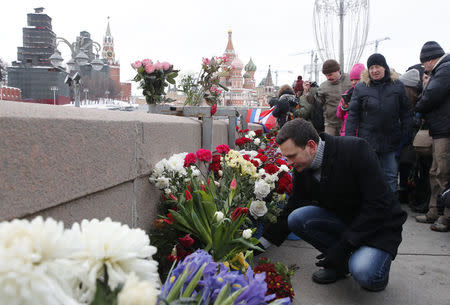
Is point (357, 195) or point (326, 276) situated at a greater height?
point (357, 195)

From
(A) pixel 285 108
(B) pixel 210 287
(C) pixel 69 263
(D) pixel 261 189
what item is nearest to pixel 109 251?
(C) pixel 69 263

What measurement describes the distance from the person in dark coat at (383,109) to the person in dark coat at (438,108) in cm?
24

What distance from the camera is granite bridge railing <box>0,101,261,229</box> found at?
1.21m

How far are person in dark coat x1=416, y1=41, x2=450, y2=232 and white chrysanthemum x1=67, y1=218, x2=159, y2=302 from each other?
14.1ft

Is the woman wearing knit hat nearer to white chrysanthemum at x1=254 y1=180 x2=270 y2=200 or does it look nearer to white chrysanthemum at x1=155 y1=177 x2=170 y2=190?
white chrysanthemum at x1=254 y1=180 x2=270 y2=200

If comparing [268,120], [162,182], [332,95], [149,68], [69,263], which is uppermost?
[149,68]

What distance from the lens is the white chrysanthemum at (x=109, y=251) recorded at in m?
0.71

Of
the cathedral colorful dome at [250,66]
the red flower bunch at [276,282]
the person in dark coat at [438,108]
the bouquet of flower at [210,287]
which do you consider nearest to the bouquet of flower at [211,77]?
the person in dark coat at [438,108]

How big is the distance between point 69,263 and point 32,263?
0.08m

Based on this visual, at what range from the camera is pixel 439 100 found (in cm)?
Answer: 424

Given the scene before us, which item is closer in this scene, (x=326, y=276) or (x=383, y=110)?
(x=326, y=276)

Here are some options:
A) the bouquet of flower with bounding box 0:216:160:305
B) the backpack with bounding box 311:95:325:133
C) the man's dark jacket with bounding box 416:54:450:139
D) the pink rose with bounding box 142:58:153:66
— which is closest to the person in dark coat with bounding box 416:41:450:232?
the man's dark jacket with bounding box 416:54:450:139

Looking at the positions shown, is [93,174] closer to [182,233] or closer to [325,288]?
[182,233]

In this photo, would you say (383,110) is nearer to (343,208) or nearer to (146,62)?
(343,208)
